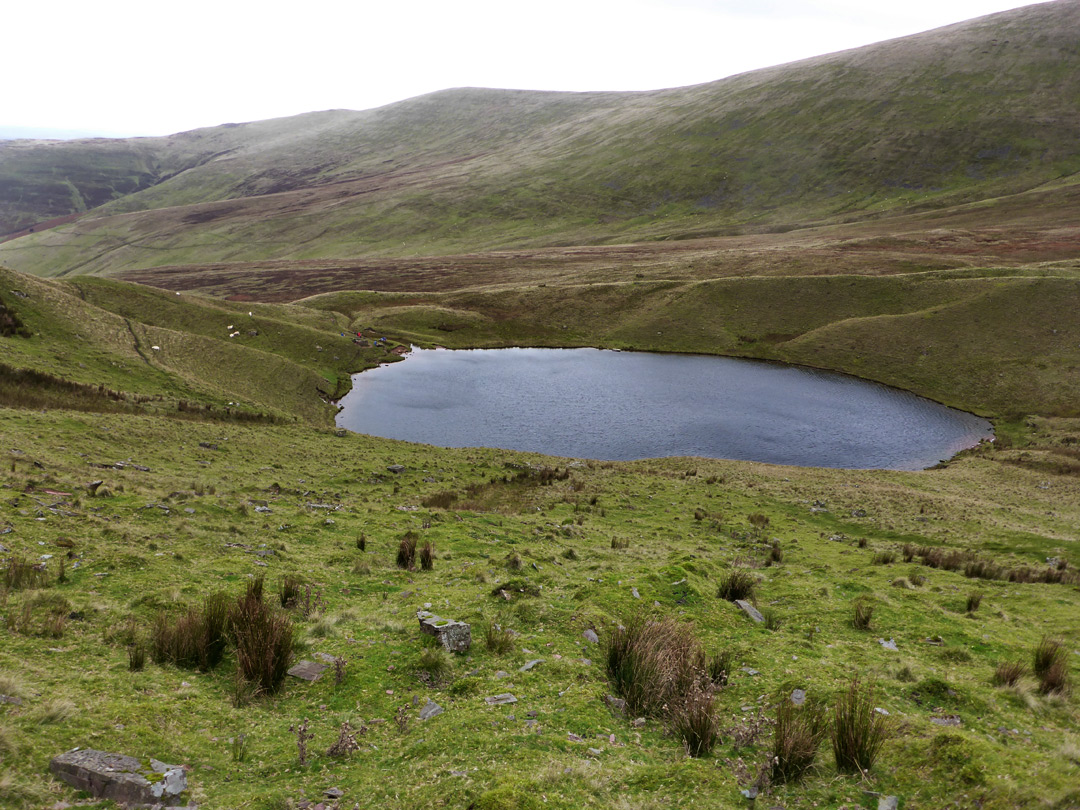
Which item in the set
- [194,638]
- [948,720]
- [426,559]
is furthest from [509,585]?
[948,720]

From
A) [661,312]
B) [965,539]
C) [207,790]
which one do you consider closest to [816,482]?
[965,539]

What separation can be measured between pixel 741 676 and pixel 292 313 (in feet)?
290

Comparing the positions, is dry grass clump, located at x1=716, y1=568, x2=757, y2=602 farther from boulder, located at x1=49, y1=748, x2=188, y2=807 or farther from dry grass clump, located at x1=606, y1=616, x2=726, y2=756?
boulder, located at x1=49, y1=748, x2=188, y2=807

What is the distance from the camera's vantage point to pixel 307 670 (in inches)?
397

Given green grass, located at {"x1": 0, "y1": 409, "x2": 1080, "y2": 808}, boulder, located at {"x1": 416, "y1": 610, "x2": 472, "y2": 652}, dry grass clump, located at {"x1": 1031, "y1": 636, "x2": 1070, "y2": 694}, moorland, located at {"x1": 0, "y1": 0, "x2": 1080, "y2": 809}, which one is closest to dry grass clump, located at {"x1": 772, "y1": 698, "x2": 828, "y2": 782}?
moorland, located at {"x1": 0, "y1": 0, "x2": 1080, "y2": 809}

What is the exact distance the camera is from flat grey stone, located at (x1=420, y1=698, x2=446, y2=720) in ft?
29.2

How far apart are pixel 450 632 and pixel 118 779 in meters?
5.84

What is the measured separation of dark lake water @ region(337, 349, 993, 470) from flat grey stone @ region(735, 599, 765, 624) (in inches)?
1412

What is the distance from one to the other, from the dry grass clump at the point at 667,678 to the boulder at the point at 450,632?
2.81 m

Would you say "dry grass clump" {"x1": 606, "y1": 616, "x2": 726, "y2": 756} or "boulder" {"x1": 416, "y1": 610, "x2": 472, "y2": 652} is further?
"boulder" {"x1": 416, "y1": 610, "x2": 472, "y2": 652}

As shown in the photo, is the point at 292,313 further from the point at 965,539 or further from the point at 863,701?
the point at 863,701

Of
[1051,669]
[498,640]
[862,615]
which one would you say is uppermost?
[498,640]

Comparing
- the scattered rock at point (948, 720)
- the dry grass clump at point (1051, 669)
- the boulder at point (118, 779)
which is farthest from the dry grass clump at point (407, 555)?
the dry grass clump at point (1051, 669)

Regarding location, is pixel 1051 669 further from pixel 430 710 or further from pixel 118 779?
pixel 118 779
